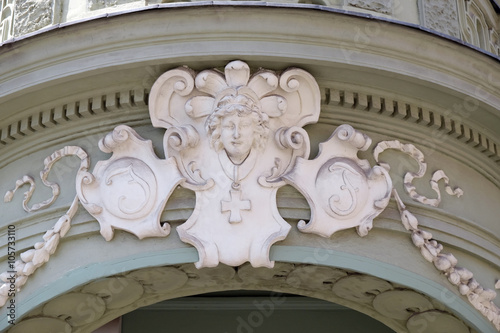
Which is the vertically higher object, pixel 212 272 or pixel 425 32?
pixel 425 32

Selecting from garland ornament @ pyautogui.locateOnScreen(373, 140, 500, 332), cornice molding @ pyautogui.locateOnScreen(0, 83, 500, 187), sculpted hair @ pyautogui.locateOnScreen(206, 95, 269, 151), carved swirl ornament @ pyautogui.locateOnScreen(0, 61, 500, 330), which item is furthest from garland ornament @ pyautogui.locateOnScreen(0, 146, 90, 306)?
garland ornament @ pyautogui.locateOnScreen(373, 140, 500, 332)

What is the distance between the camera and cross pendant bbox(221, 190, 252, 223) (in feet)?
21.6

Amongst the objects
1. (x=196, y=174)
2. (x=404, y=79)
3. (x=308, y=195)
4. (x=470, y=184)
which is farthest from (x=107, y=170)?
(x=470, y=184)

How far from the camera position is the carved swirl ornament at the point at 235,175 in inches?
260

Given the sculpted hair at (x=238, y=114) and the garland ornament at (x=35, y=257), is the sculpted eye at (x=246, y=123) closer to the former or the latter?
the sculpted hair at (x=238, y=114)

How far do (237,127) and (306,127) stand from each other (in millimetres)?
515

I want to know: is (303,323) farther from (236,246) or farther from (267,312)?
(236,246)

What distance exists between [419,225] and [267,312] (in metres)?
2.56

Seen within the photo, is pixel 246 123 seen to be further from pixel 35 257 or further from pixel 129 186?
pixel 35 257

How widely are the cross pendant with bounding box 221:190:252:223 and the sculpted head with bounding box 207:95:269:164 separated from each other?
0.22 meters

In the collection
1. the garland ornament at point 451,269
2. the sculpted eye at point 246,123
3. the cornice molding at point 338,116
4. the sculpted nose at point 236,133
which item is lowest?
the garland ornament at point 451,269

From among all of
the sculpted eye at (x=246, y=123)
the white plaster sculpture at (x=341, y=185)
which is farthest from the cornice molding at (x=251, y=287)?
the sculpted eye at (x=246, y=123)

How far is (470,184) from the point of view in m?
7.31

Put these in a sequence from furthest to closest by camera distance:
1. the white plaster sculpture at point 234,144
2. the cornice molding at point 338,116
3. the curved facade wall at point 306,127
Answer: the cornice molding at point 338,116 → the curved facade wall at point 306,127 → the white plaster sculpture at point 234,144
